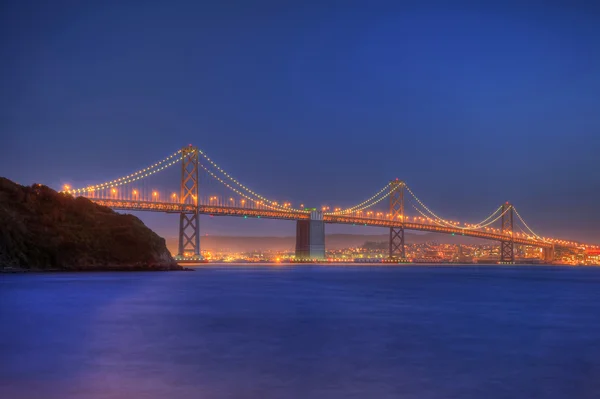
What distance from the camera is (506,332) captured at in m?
13.9

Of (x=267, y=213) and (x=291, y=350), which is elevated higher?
(x=267, y=213)

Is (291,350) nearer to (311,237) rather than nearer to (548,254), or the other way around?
(311,237)

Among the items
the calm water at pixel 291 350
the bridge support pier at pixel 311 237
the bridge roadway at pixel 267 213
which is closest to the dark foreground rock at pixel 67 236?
the bridge roadway at pixel 267 213

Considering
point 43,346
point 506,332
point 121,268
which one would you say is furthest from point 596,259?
point 43,346

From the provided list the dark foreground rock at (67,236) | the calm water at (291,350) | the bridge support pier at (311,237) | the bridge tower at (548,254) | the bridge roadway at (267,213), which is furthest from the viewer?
the bridge tower at (548,254)

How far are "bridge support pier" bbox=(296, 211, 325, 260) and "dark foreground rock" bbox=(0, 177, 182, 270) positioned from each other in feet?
78.0

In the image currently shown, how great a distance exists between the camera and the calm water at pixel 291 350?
25.0 feet

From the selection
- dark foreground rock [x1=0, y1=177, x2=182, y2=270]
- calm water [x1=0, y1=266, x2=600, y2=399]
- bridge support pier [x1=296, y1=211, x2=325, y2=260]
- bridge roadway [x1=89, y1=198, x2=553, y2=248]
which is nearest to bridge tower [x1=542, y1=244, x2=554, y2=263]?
bridge roadway [x1=89, y1=198, x2=553, y2=248]

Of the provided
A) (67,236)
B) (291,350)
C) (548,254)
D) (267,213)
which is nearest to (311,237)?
(267,213)

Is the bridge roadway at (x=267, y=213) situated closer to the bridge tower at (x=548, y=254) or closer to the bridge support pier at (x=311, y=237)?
the bridge support pier at (x=311, y=237)

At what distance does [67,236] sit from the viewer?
41062 millimetres

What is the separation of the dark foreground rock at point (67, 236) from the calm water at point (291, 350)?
19585 millimetres

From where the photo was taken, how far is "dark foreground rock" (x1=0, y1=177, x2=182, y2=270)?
127 ft

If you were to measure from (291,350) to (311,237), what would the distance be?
59.5m
